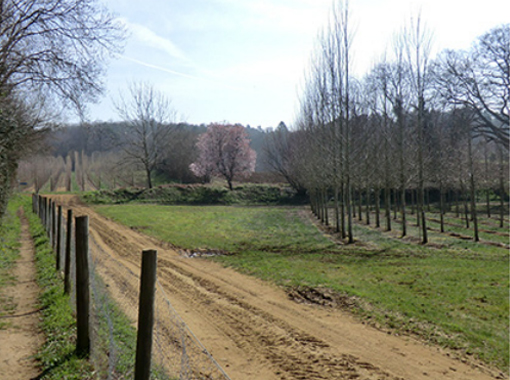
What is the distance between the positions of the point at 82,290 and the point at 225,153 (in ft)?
Result: 153

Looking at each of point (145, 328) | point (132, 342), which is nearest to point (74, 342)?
point (132, 342)

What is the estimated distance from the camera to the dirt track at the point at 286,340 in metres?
5.29

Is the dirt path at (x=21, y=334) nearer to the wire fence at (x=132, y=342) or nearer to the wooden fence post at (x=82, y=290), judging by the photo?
the wooden fence post at (x=82, y=290)

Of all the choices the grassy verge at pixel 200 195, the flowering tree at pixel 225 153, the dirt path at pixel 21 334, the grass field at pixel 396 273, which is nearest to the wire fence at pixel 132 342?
the dirt path at pixel 21 334

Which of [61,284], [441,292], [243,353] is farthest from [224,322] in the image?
[441,292]

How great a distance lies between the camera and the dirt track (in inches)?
208

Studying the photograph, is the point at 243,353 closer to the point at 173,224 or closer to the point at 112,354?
the point at 112,354

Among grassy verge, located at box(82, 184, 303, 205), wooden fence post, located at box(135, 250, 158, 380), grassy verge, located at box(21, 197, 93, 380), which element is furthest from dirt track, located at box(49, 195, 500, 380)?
grassy verge, located at box(82, 184, 303, 205)

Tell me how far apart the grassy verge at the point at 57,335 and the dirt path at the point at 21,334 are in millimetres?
129

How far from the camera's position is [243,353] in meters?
5.77

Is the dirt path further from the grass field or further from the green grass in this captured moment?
the grass field

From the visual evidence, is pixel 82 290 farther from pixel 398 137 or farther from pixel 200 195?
Answer: pixel 200 195

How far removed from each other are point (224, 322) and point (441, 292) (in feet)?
17.6

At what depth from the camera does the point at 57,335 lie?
18.9 ft
